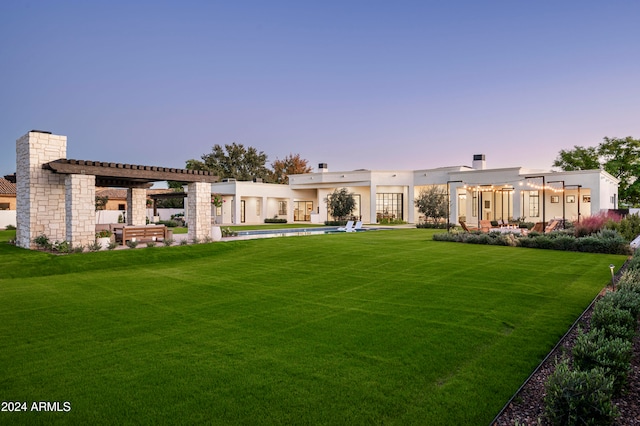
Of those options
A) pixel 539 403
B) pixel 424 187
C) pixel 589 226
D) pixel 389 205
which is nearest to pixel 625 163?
Answer: pixel 424 187

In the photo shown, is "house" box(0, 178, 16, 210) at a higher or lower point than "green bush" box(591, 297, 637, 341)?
higher

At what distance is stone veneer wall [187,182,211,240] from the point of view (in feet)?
48.7

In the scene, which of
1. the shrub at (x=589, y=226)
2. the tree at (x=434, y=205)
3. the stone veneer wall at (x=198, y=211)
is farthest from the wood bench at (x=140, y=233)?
the tree at (x=434, y=205)

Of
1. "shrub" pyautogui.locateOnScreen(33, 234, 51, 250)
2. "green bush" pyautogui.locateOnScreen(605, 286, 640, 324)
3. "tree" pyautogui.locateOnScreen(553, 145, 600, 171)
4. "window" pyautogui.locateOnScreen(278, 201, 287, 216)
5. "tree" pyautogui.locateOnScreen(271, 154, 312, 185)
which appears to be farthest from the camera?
"tree" pyautogui.locateOnScreen(271, 154, 312, 185)

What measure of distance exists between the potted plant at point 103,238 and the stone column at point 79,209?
25 centimetres

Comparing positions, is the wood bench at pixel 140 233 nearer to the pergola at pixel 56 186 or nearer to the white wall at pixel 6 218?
the pergola at pixel 56 186

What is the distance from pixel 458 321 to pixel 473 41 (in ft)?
53.8

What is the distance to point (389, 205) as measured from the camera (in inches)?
1271

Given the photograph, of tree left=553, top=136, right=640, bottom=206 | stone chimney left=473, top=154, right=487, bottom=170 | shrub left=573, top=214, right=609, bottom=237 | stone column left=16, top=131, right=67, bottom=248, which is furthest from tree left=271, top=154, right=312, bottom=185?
shrub left=573, top=214, right=609, bottom=237

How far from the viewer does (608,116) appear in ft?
76.4

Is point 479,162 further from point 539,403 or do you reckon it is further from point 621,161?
point 539,403

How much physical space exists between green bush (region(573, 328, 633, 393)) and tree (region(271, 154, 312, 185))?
172 ft

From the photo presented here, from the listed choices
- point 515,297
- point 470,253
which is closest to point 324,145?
point 470,253

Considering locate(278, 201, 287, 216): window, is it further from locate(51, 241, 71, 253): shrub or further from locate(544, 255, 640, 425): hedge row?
locate(544, 255, 640, 425): hedge row
